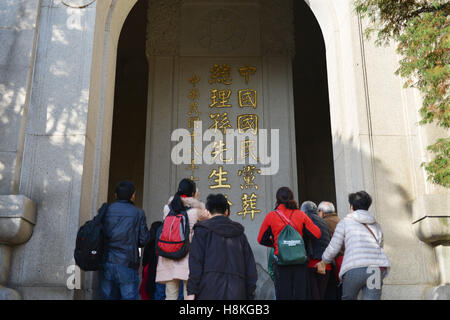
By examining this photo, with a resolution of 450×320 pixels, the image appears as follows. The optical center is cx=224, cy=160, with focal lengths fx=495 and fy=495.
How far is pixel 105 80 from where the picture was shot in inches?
265

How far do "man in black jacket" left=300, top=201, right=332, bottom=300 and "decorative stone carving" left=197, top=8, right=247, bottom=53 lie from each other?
5.79m

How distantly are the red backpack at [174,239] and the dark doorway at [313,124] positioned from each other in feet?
29.5

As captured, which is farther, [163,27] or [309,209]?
[163,27]

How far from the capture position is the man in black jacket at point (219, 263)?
13.4ft

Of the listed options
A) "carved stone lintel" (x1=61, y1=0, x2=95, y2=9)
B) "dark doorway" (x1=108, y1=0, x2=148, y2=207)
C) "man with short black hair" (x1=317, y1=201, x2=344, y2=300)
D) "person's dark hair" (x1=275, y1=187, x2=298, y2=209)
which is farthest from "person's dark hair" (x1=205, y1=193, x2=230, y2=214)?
"dark doorway" (x1=108, y1=0, x2=148, y2=207)

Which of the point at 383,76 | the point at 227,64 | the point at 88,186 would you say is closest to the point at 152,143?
the point at 227,64

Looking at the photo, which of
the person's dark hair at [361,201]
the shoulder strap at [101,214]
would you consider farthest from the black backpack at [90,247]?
the person's dark hair at [361,201]

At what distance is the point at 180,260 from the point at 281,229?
3.28 ft

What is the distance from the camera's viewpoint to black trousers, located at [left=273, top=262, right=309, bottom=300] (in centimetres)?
464

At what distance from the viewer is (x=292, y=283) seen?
4.68m

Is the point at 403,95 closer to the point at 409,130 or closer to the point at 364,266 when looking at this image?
the point at 409,130

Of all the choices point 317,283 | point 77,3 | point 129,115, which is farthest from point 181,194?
point 129,115

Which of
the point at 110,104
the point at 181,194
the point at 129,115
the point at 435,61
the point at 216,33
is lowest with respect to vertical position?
the point at 181,194
